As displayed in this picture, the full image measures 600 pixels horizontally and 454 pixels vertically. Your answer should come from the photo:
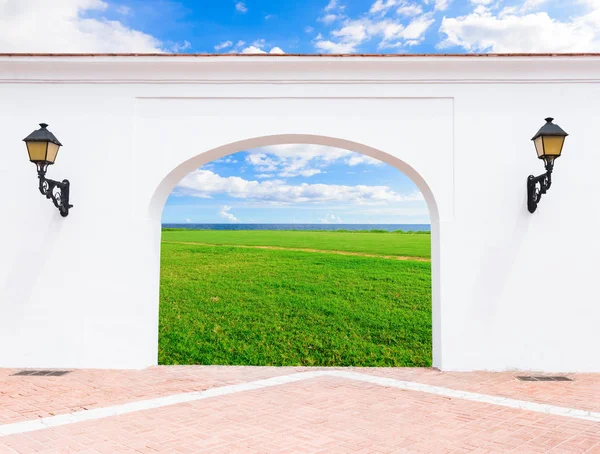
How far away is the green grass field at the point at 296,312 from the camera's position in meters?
10.8

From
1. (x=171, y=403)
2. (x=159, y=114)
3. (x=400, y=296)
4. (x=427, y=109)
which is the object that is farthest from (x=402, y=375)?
(x=400, y=296)

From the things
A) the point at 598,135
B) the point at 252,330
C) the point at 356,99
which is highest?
the point at 356,99

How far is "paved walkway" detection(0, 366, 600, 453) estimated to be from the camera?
13.1ft

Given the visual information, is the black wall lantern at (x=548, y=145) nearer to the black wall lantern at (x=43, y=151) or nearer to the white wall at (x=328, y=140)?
the white wall at (x=328, y=140)

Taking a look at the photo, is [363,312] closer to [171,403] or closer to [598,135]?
[598,135]

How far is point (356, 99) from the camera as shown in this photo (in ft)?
21.8

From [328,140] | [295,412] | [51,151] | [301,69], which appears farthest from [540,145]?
[51,151]

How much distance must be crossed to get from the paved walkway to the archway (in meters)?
1.06

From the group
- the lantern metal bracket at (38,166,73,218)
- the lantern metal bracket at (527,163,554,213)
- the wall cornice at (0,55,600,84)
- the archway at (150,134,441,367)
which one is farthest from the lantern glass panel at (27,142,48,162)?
the lantern metal bracket at (527,163,554,213)

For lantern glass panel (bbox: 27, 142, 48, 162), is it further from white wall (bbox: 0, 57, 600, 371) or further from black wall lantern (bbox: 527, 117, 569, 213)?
black wall lantern (bbox: 527, 117, 569, 213)

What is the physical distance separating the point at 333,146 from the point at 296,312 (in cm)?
771

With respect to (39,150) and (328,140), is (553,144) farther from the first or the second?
(39,150)

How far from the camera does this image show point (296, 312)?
1383cm

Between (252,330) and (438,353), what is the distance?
636 cm
